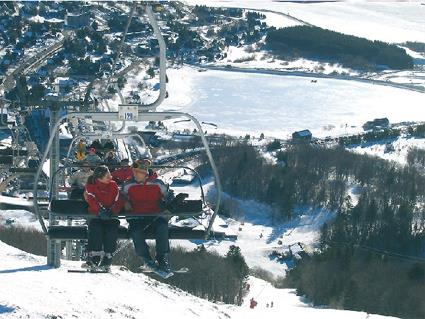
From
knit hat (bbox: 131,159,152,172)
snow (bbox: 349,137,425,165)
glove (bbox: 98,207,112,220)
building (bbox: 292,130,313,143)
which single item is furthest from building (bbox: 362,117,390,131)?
glove (bbox: 98,207,112,220)

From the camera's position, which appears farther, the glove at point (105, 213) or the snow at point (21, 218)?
the snow at point (21, 218)

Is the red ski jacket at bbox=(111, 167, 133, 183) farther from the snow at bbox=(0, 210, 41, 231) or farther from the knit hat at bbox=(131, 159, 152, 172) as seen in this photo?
the snow at bbox=(0, 210, 41, 231)

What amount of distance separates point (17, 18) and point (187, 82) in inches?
750

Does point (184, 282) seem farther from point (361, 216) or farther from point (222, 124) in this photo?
point (222, 124)

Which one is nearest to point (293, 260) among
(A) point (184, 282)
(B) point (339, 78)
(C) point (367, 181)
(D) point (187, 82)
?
(A) point (184, 282)

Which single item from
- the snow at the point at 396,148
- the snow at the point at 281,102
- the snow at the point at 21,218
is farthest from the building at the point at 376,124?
the snow at the point at 21,218

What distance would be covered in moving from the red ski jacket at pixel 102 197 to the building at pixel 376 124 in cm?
5208

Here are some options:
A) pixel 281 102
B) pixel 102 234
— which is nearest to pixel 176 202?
pixel 102 234

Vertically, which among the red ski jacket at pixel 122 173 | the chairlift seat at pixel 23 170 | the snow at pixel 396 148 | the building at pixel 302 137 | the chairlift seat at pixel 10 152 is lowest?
the snow at pixel 396 148

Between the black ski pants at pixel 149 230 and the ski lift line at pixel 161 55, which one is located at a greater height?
the ski lift line at pixel 161 55

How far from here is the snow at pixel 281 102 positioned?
190 feet

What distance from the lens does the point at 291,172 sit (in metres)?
48.1

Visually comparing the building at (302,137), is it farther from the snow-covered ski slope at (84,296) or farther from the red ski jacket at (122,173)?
the red ski jacket at (122,173)

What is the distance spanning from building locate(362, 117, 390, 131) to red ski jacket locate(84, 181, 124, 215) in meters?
52.1
